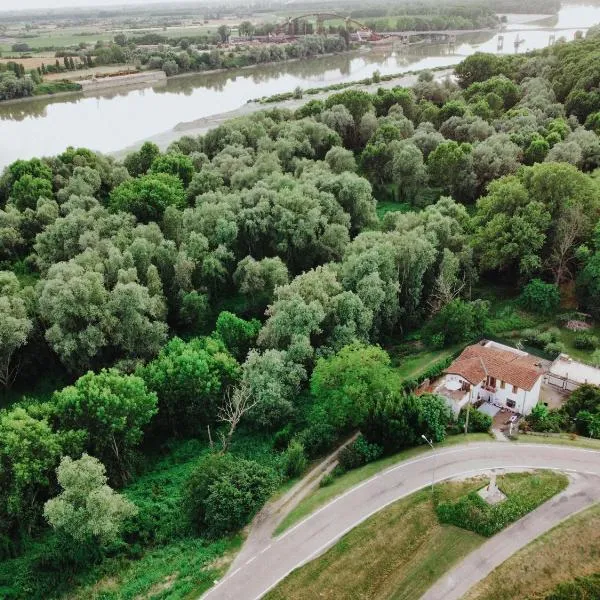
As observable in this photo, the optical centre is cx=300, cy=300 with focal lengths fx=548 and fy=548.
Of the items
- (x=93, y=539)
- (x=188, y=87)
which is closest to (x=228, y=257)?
(x=93, y=539)

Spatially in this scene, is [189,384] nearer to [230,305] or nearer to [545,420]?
[230,305]

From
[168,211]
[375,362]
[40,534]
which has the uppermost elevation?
[168,211]

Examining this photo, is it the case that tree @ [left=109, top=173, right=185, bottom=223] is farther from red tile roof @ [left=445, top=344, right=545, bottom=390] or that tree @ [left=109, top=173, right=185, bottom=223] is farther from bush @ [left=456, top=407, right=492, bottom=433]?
bush @ [left=456, top=407, right=492, bottom=433]

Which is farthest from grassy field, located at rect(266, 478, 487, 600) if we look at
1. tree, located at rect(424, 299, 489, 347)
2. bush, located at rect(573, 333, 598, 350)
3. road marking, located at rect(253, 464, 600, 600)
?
bush, located at rect(573, 333, 598, 350)

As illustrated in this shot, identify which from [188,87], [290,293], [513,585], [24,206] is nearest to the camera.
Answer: [513,585]

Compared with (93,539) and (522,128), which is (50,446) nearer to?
(93,539)

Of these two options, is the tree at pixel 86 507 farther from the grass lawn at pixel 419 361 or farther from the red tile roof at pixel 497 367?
the red tile roof at pixel 497 367

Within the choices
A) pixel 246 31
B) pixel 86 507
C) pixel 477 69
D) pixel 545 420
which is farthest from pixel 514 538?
pixel 246 31
